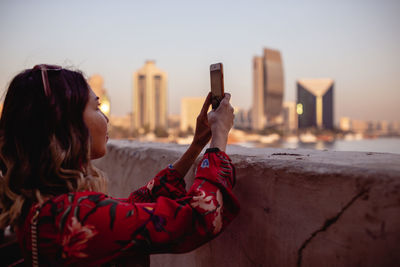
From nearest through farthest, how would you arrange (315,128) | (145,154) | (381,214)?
(381,214) < (145,154) < (315,128)

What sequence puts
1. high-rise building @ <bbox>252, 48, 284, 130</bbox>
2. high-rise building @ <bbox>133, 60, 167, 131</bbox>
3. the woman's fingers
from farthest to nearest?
high-rise building @ <bbox>133, 60, 167, 131</bbox>
high-rise building @ <bbox>252, 48, 284, 130</bbox>
the woman's fingers

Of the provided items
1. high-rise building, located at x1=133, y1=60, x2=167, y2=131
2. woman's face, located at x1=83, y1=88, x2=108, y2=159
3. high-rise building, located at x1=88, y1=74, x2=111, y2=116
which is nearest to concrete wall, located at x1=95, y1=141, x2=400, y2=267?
woman's face, located at x1=83, y1=88, x2=108, y2=159

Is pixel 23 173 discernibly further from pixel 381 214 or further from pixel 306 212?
pixel 381 214

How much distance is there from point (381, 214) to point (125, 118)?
116m

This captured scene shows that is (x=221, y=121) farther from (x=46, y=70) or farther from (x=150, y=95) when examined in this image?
(x=150, y=95)

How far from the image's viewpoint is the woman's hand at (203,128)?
104cm

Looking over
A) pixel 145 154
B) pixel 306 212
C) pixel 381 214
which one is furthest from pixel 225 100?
pixel 145 154

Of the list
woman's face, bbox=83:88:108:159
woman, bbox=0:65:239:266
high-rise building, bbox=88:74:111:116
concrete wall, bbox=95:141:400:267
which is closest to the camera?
concrete wall, bbox=95:141:400:267

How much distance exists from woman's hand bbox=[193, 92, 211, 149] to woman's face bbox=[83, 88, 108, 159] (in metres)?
0.31

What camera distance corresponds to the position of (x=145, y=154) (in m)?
1.73

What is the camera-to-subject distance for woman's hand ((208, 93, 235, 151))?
93 cm

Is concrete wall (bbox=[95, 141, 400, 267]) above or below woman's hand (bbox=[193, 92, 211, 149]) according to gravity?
below

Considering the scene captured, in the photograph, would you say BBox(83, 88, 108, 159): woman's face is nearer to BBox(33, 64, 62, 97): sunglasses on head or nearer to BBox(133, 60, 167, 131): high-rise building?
BBox(33, 64, 62, 97): sunglasses on head

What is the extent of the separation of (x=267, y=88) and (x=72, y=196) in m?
111
